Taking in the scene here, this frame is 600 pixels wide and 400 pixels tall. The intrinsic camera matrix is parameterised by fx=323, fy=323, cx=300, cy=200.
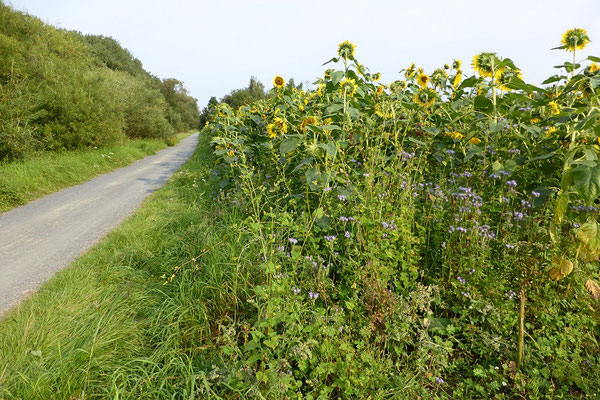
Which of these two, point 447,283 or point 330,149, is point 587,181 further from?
point 330,149

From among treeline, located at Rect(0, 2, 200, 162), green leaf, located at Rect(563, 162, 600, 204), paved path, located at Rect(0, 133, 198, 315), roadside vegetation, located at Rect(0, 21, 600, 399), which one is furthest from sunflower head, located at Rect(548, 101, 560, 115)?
treeline, located at Rect(0, 2, 200, 162)

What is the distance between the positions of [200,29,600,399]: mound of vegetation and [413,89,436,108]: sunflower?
0.84 feet

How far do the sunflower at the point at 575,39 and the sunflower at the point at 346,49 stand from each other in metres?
1.78

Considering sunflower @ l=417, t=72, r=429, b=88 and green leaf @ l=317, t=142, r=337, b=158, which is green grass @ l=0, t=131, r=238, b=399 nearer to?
green leaf @ l=317, t=142, r=337, b=158

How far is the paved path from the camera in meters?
3.22

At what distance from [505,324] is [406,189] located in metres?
1.08

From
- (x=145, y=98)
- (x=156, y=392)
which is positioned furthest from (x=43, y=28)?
(x=156, y=392)

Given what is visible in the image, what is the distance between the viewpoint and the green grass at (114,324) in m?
1.78

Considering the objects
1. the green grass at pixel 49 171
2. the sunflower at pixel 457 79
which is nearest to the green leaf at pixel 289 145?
the sunflower at pixel 457 79

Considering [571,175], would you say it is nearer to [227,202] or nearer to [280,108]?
[280,108]

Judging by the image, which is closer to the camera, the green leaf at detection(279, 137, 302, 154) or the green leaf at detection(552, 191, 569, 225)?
the green leaf at detection(552, 191, 569, 225)

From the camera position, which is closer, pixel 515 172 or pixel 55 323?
pixel 55 323

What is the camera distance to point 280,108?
3965 mm

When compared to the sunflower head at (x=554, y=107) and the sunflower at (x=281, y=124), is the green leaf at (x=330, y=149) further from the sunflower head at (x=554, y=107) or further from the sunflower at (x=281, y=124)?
the sunflower head at (x=554, y=107)
